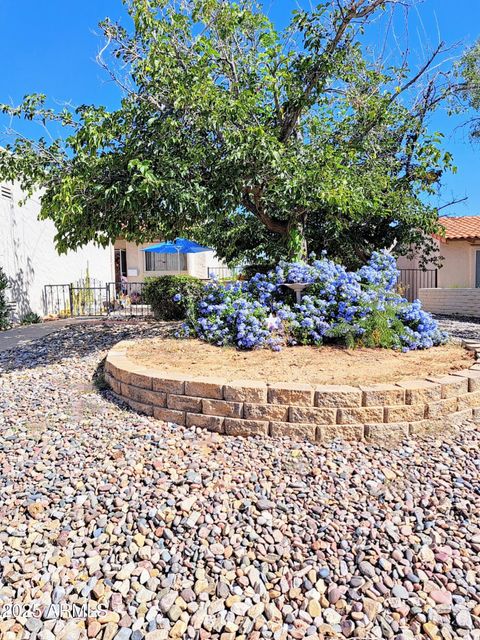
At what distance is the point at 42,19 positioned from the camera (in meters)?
6.97

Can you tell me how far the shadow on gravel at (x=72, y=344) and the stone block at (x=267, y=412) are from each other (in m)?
2.93

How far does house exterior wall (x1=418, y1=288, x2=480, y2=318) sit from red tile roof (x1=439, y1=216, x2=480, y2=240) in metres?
2.08

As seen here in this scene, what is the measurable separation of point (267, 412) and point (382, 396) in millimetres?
868

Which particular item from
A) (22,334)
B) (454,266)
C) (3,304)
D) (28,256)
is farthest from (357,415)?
(454,266)

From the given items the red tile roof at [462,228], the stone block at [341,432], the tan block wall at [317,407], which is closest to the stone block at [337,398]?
the tan block wall at [317,407]

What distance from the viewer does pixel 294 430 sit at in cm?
312

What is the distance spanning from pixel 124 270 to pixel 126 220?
48.9ft

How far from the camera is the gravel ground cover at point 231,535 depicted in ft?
5.74

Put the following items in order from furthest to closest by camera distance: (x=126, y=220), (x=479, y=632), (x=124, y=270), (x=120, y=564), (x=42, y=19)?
(x=124, y=270) < (x=42, y=19) < (x=126, y=220) < (x=120, y=564) < (x=479, y=632)

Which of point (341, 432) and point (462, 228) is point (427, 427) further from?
point (462, 228)

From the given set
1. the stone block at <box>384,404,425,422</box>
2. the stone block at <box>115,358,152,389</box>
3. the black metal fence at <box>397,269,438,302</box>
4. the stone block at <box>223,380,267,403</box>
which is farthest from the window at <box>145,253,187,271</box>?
the stone block at <box>384,404,425,422</box>

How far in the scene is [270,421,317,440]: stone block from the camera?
311cm

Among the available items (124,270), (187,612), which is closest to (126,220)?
(187,612)

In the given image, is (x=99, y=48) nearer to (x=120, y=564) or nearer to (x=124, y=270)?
(x=120, y=564)
